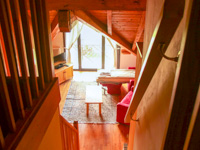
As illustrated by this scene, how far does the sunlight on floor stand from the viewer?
6631 mm

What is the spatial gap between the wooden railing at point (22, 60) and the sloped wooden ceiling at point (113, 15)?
1.46 m

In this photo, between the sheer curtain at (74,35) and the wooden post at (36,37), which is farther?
the sheer curtain at (74,35)

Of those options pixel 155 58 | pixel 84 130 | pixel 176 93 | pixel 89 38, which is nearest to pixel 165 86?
pixel 155 58

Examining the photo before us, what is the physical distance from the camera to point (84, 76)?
6984 mm

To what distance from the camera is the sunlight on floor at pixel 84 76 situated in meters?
6.63

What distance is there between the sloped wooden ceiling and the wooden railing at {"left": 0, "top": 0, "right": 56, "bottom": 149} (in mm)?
1457

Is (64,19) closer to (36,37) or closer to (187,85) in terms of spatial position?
(36,37)

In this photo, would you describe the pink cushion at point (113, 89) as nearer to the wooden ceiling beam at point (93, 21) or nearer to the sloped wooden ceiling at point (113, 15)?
the sloped wooden ceiling at point (113, 15)

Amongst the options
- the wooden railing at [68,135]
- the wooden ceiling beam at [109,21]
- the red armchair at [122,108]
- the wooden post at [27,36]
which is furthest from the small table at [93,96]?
the wooden post at [27,36]

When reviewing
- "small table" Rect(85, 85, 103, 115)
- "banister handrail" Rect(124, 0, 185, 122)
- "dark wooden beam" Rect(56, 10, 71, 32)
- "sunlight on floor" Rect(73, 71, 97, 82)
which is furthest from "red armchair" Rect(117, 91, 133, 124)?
"banister handrail" Rect(124, 0, 185, 122)

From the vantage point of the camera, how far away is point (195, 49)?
390 mm

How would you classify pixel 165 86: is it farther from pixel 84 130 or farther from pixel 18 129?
pixel 84 130

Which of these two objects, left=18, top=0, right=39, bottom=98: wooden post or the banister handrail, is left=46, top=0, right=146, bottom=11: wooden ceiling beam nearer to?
left=18, top=0, right=39, bottom=98: wooden post

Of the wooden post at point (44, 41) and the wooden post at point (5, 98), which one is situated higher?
the wooden post at point (44, 41)
